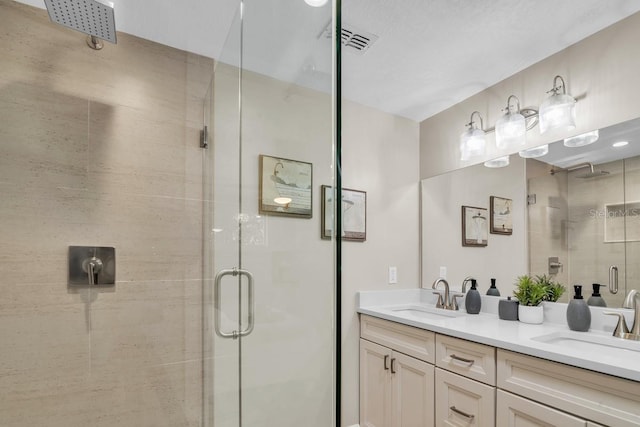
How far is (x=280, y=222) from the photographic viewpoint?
3.34 feet

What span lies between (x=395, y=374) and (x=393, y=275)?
2.33 feet

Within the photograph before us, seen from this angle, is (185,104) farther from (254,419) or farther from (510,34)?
(510,34)

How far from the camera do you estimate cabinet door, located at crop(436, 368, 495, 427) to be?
1.48 m

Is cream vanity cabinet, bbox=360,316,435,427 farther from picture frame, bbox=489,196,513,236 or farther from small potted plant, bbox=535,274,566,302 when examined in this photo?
picture frame, bbox=489,196,513,236

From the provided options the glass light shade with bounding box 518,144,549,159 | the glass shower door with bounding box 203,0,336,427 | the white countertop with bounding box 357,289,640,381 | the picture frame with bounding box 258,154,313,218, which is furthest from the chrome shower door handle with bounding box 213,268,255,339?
the glass light shade with bounding box 518,144,549,159

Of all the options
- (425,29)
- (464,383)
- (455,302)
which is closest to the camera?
(464,383)

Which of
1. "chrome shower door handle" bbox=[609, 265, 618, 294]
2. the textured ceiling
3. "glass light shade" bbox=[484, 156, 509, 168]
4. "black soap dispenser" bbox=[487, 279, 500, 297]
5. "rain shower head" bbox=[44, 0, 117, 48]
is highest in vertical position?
the textured ceiling

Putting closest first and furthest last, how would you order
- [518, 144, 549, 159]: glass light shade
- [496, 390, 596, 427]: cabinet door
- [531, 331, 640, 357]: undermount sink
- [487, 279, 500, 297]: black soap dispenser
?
[496, 390, 596, 427]: cabinet door
[531, 331, 640, 357]: undermount sink
[518, 144, 549, 159]: glass light shade
[487, 279, 500, 297]: black soap dispenser

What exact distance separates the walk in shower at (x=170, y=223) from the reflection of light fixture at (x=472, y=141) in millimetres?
1610

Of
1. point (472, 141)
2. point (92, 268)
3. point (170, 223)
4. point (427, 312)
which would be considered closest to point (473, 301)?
point (427, 312)

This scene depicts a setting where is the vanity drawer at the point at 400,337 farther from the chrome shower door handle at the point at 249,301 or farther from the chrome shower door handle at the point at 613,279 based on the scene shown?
the chrome shower door handle at the point at 249,301

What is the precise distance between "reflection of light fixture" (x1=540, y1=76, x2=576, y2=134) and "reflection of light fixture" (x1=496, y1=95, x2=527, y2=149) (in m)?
0.14

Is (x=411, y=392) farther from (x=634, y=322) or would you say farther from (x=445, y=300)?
(x=634, y=322)

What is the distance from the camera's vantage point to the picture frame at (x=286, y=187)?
38.0 inches
